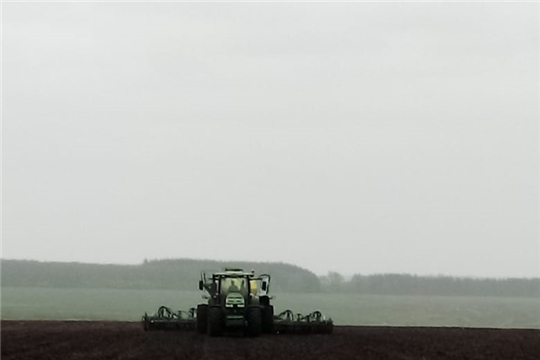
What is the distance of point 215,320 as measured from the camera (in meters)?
34.4

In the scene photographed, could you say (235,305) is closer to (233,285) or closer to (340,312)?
(233,285)

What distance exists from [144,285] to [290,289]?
49.8 ft

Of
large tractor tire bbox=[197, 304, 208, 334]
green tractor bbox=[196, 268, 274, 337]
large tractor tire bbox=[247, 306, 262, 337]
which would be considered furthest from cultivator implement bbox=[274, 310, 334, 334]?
large tractor tire bbox=[247, 306, 262, 337]

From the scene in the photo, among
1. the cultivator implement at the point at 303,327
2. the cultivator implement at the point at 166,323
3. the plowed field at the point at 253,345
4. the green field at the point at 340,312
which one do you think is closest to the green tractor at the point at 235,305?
the cultivator implement at the point at 303,327

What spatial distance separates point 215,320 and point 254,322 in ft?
4.29

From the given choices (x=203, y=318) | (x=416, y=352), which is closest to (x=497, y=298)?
(x=203, y=318)

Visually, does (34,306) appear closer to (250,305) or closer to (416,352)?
(250,305)

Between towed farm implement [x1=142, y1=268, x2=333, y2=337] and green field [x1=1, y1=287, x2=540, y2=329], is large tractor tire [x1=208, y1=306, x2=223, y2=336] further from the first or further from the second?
green field [x1=1, y1=287, x2=540, y2=329]

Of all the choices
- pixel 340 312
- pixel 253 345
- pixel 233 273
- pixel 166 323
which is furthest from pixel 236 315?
pixel 340 312

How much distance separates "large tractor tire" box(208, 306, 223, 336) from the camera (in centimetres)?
3447

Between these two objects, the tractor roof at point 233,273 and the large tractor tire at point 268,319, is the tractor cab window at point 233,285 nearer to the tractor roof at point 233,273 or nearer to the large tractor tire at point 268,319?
the tractor roof at point 233,273

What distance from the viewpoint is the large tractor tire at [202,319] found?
37.3m

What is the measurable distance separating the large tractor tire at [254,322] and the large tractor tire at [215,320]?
3.10 ft

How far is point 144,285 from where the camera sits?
94.6 metres
